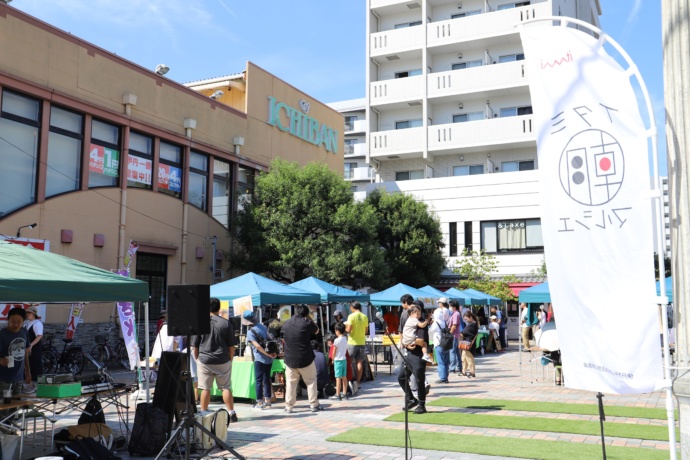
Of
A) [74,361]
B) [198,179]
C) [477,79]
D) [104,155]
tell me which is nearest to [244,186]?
[198,179]

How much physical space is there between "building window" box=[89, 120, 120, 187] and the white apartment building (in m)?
18.9

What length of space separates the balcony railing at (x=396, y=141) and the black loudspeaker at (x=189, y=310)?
30.7m

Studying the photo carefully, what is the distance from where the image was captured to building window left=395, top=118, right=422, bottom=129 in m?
39.2

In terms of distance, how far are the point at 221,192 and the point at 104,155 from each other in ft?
20.0

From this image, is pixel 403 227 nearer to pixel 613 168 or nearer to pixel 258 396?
pixel 258 396

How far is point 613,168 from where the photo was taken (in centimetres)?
520

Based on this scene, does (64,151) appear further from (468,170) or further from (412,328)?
(468,170)

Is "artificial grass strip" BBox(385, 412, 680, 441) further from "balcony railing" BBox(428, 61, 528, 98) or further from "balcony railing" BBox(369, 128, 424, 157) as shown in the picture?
"balcony railing" BBox(369, 128, 424, 157)

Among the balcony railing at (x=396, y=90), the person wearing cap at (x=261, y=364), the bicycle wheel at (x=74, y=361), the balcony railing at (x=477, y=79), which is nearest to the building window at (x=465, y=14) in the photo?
the balcony railing at (x=477, y=79)

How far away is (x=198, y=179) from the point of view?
80.4 ft

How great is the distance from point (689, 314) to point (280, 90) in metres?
25.5

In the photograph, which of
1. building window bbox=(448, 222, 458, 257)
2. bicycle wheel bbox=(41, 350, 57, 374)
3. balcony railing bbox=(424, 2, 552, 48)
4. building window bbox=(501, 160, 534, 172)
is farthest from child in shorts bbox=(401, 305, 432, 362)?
balcony railing bbox=(424, 2, 552, 48)

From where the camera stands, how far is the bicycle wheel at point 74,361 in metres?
17.1

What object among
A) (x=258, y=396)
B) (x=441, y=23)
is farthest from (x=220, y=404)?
(x=441, y=23)
